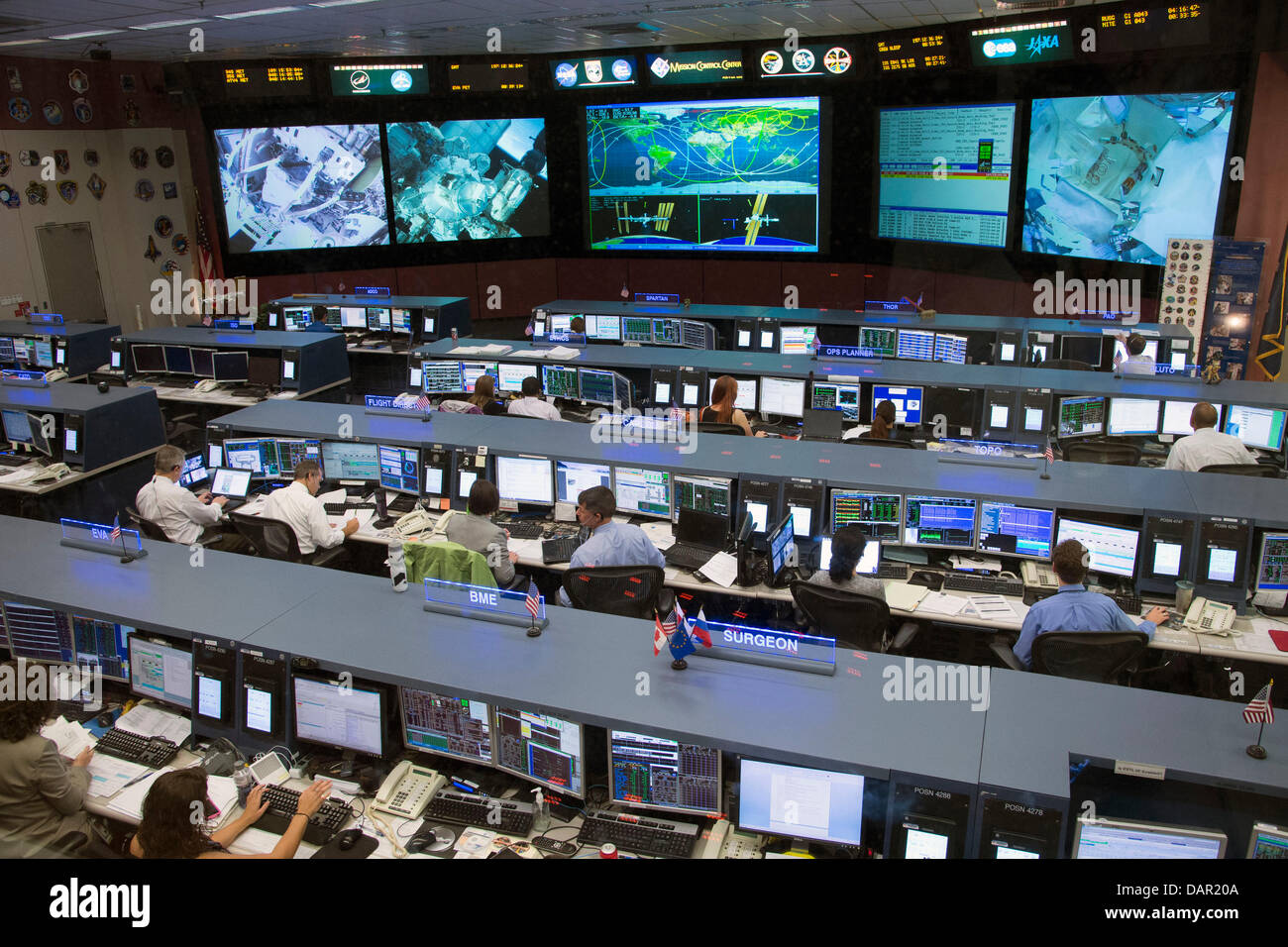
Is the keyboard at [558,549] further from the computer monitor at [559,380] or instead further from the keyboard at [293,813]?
the computer monitor at [559,380]

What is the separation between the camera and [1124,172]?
980cm

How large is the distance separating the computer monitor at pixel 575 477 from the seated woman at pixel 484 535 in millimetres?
959

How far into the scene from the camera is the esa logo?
982cm

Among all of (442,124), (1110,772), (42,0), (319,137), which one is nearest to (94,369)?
(42,0)

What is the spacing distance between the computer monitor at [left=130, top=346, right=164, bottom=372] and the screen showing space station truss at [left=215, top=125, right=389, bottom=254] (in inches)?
171

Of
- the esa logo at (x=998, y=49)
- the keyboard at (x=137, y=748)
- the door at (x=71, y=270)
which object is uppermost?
the esa logo at (x=998, y=49)

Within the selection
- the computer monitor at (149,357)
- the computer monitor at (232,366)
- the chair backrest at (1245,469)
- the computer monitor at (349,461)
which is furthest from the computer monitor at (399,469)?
the chair backrest at (1245,469)

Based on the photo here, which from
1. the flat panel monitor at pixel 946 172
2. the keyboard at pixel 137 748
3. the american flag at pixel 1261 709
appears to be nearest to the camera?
the american flag at pixel 1261 709

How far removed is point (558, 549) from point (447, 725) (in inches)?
83.8

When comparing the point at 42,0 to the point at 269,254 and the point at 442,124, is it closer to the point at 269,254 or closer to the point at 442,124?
the point at 269,254

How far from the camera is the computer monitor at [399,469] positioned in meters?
6.35

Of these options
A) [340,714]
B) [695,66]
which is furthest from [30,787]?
[695,66]

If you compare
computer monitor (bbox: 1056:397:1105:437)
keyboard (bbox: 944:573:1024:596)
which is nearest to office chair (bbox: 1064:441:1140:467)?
computer monitor (bbox: 1056:397:1105:437)

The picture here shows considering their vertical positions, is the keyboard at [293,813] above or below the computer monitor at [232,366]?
below
